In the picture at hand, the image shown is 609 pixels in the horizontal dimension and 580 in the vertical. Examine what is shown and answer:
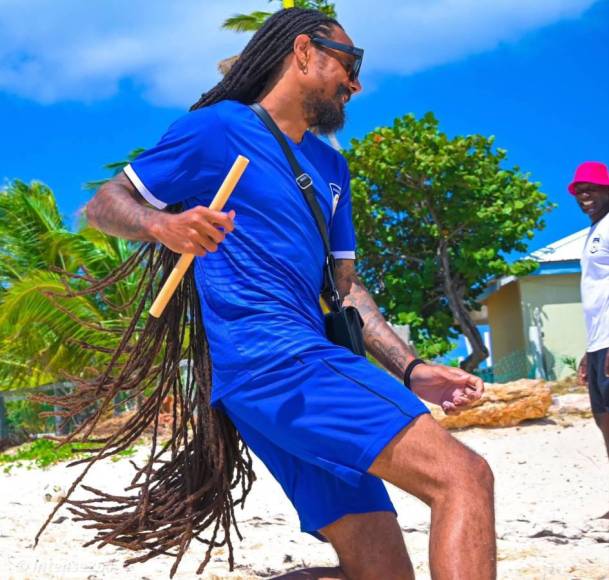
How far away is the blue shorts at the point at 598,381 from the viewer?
202 inches

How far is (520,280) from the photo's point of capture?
20.2 m

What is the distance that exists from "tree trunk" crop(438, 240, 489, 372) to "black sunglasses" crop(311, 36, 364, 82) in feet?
61.7

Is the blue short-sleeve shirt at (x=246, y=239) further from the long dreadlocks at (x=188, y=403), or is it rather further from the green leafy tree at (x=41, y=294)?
the green leafy tree at (x=41, y=294)

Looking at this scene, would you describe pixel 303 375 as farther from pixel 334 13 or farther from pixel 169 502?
pixel 334 13

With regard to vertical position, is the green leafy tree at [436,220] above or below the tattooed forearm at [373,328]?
above

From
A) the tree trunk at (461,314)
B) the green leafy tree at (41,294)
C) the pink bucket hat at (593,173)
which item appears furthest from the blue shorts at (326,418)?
the tree trunk at (461,314)

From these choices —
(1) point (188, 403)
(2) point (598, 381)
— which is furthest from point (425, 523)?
(1) point (188, 403)

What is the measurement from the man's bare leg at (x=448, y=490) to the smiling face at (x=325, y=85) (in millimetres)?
989

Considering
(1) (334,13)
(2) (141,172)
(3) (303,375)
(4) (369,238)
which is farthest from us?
(4) (369,238)

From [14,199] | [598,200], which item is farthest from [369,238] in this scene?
[598,200]

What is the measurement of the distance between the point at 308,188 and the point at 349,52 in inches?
17.7

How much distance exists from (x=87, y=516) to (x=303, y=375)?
1081mm

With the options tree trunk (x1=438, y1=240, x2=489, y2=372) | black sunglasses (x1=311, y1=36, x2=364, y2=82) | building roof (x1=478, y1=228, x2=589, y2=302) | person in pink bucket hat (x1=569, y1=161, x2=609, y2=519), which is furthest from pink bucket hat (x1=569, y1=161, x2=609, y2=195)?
tree trunk (x1=438, y1=240, x2=489, y2=372)

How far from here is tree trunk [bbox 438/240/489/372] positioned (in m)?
21.3
